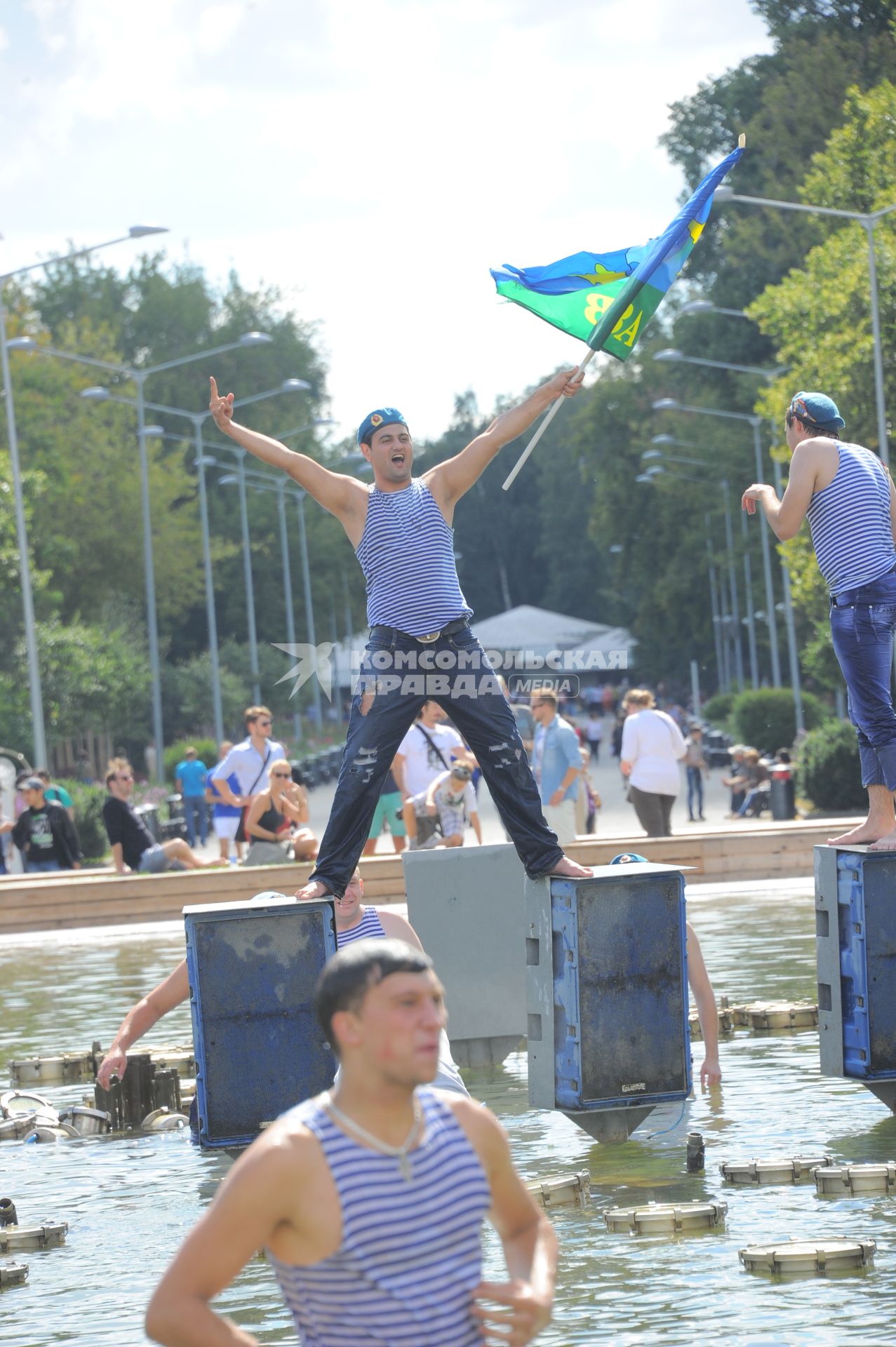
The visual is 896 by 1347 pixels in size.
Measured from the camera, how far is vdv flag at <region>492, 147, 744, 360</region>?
9172 millimetres

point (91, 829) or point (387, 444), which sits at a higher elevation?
point (387, 444)

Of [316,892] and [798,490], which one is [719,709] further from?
[316,892]

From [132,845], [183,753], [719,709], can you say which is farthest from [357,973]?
[719,709]

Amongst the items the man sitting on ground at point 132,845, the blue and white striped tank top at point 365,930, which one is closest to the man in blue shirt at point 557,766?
the man sitting on ground at point 132,845

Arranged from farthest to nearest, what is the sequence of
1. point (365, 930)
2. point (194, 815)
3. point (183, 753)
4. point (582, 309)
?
point (183, 753), point (194, 815), point (582, 309), point (365, 930)

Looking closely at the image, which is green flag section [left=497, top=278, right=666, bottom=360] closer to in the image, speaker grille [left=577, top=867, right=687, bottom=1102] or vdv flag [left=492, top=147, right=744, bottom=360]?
vdv flag [left=492, top=147, right=744, bottom=360]

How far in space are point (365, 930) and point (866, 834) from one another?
6.86 feet

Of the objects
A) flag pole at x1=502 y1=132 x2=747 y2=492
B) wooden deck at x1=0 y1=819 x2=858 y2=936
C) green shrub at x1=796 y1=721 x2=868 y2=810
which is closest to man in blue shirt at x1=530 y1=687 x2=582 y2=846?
wooden deck at x1=0 y1=819 x2=858 y2=936

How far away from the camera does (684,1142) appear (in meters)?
8.98

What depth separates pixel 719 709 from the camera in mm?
67250

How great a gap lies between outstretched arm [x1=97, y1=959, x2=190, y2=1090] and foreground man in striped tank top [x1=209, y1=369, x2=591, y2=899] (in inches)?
31.9

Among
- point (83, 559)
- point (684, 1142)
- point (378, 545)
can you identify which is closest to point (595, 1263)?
point (684, 1142)

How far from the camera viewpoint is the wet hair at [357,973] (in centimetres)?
374

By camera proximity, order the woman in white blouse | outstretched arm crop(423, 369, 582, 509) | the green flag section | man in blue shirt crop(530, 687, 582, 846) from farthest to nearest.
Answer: the woman in white blouse < man in blue shirt crop(530, 687, 582, 846) < the green flag section < outstretched arm crop(423, 369, 582, 509)
